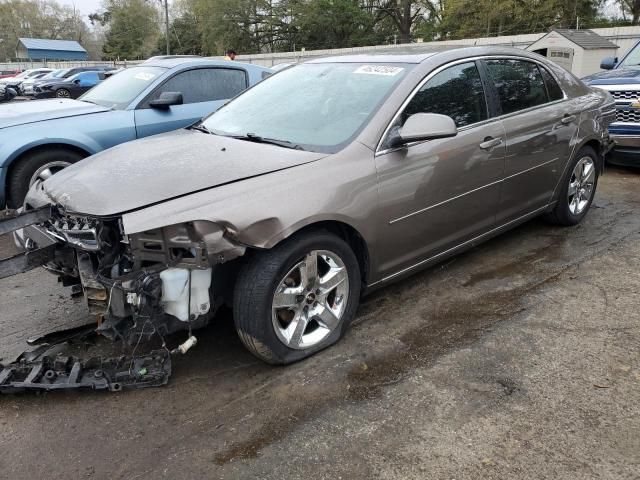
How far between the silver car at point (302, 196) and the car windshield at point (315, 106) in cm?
1

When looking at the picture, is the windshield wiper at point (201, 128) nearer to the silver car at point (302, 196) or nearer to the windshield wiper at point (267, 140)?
the silver car at point (302, 196)

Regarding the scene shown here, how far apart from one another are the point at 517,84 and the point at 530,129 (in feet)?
1.25

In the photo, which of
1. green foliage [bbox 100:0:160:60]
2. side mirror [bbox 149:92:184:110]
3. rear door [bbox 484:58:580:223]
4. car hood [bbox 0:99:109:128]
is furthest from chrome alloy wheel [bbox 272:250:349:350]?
green foliage [bbox 100:0:160:60]

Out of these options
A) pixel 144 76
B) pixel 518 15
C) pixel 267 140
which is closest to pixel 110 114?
pixel 144 76

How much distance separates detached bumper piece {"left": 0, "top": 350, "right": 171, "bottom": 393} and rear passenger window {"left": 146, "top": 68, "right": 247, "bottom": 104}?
3.94 metres

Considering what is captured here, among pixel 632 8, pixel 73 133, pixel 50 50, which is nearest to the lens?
pixel 73 133

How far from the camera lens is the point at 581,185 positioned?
5.26 m

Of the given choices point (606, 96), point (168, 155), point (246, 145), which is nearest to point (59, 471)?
point (168, 155)

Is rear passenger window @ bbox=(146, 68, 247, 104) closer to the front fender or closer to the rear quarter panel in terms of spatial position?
the rear quarter panel

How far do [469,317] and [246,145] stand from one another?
183 cm

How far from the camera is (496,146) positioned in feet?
13.1

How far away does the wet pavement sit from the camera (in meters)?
2.40

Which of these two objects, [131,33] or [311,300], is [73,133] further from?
[131,33]

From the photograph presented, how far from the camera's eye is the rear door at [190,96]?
19.7ft
